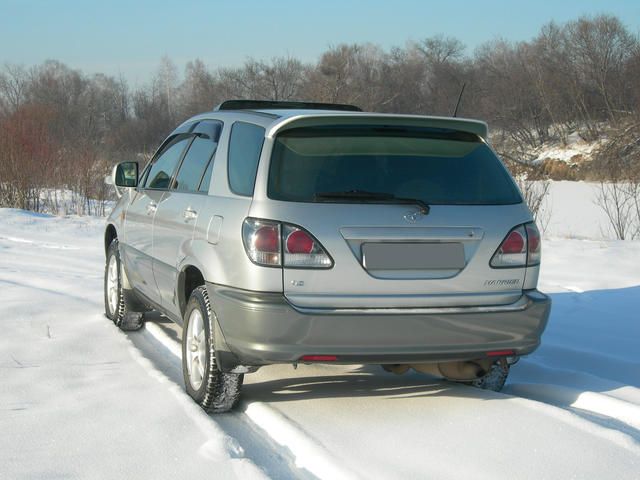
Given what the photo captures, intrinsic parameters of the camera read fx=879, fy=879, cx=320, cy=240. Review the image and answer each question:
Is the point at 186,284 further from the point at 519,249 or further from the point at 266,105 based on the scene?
the point at 519,249

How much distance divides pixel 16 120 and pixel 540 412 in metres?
18.4

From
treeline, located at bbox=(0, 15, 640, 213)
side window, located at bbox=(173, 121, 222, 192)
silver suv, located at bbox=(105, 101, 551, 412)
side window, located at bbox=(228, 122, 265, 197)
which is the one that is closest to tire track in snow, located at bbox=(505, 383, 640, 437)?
silver suv, located at bbox=(105, 101, 551, 412)

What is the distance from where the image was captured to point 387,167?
4629mm

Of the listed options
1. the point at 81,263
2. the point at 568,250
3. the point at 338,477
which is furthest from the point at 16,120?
the point at 338,477

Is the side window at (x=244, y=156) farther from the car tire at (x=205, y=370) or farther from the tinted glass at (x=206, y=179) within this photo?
the car tire at (x=205, y=370)

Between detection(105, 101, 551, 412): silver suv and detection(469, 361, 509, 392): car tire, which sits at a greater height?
detection(105, 101, 551, 412): silver suv

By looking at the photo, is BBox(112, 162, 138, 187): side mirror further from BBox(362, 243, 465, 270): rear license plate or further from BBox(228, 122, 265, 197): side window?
BBox(362, 243, 465, 270): rear license plate

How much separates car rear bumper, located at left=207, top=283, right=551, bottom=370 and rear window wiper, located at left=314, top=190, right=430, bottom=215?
0.54m

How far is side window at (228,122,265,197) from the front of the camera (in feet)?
15.2

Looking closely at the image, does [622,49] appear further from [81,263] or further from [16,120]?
[81,263]

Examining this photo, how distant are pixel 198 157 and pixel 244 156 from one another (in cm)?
89

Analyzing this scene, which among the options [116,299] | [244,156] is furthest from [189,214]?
[116,299]

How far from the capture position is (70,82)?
78.7 metres

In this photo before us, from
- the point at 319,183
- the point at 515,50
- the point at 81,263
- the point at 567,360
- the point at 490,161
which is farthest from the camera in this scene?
the point at 515,50
